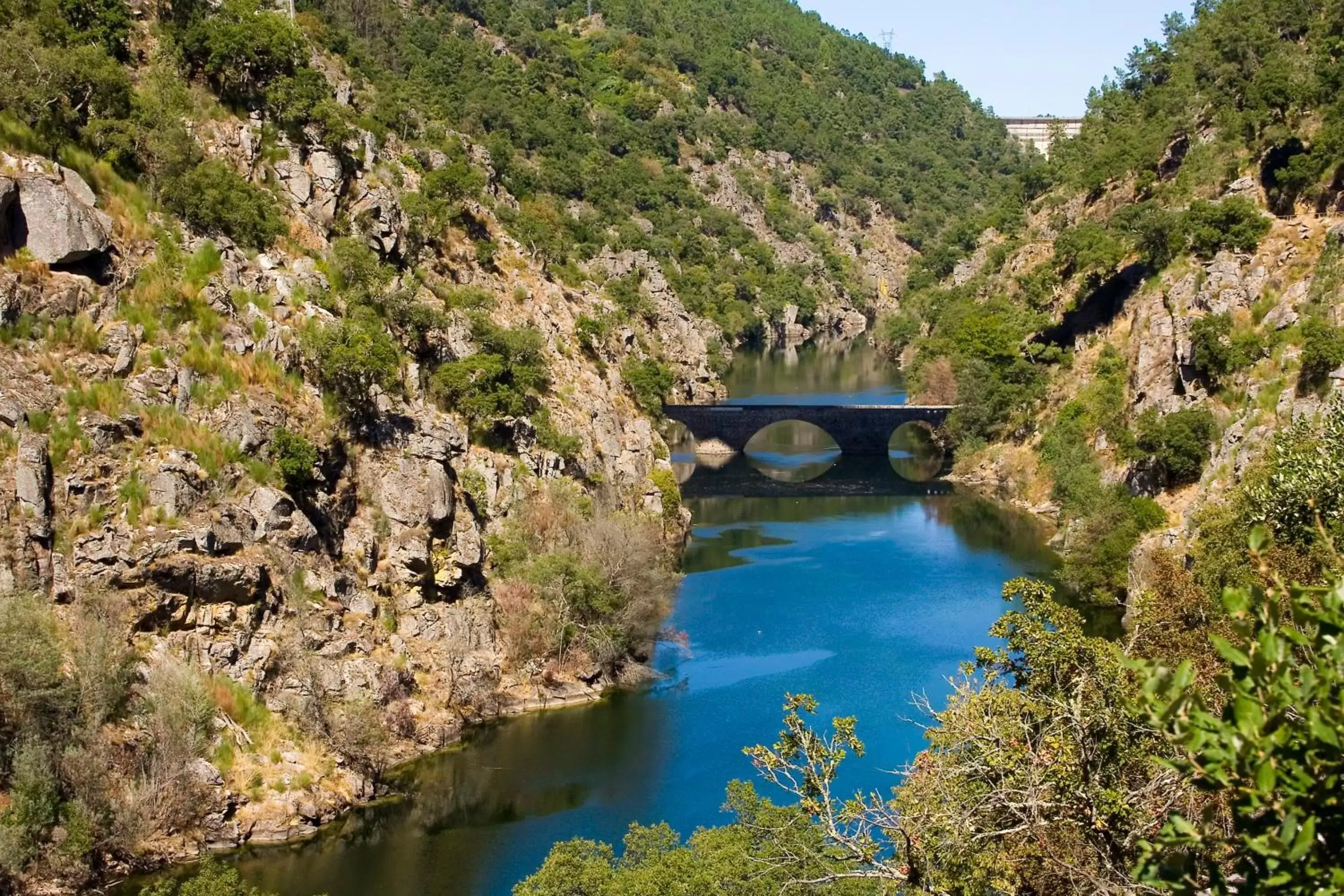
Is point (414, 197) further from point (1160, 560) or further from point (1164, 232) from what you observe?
point (1164, 232)

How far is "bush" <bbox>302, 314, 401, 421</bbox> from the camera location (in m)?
52.8

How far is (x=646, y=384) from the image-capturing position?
88250 mm

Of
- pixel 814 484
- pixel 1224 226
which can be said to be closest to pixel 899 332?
pixel 814 484

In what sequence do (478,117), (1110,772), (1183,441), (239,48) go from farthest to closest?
(478,117), (1183,441), (239,48), (1110,772)

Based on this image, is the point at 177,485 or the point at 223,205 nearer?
the point at 177,485

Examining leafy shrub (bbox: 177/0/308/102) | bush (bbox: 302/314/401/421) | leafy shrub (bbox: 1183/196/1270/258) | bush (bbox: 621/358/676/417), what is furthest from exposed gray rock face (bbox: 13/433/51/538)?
leafy shrub (bbox: 1183/196/1270/258)

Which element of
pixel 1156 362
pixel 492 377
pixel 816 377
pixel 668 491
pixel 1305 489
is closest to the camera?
pixel 1305 489

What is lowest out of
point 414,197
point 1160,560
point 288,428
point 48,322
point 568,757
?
point 568,757

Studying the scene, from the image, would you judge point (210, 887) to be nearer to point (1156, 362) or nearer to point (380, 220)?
point (380, 220)

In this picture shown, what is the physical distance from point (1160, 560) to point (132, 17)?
49.1m

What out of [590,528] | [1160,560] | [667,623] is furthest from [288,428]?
[1160,560]

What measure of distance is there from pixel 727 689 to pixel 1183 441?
104 ft

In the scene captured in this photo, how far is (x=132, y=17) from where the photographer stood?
59594 millimetres

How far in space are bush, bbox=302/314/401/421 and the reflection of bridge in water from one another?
39078 millimetres
